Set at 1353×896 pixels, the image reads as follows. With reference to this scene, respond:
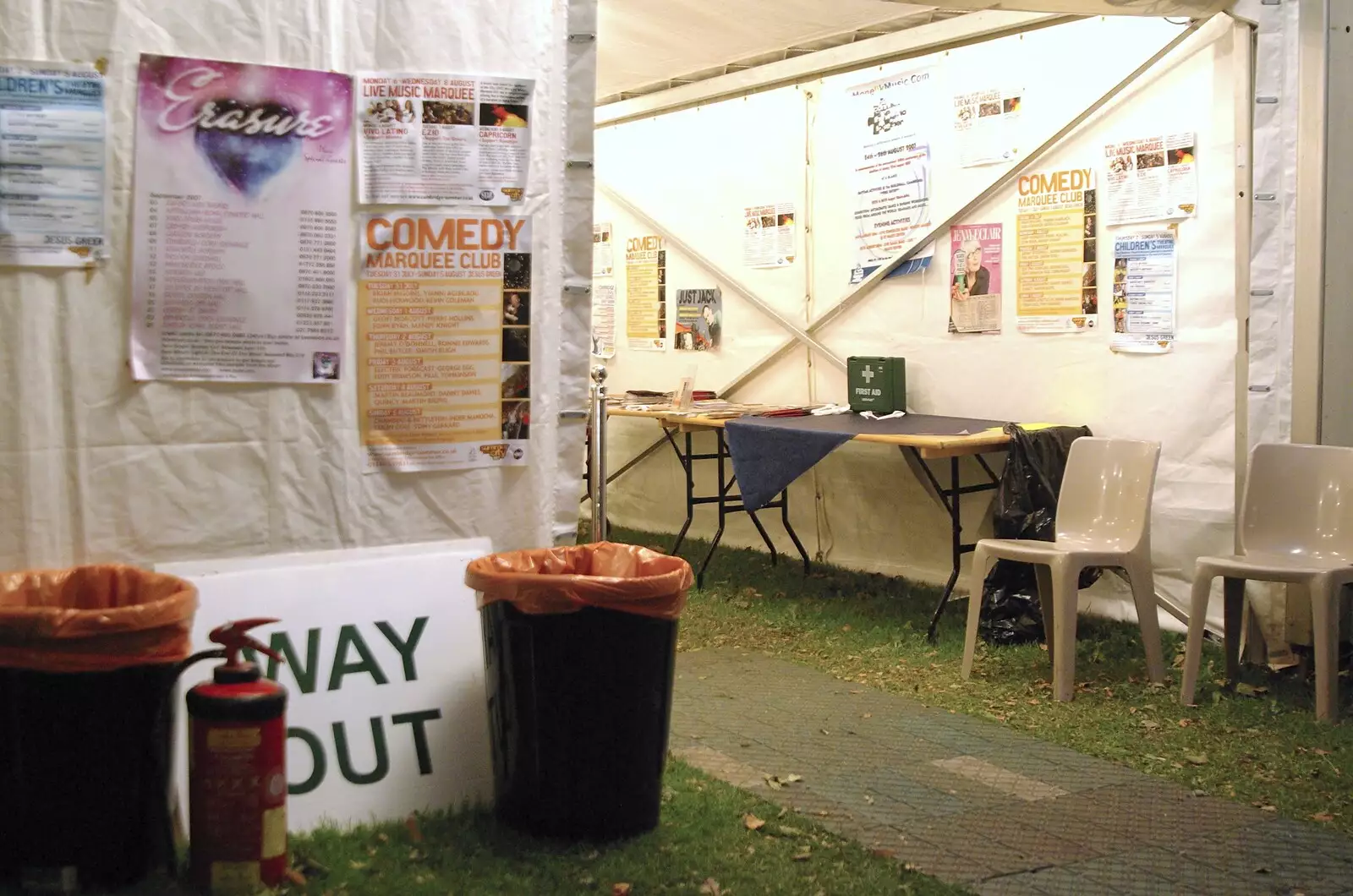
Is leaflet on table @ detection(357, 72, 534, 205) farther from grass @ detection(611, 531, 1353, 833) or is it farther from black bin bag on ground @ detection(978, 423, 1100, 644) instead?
black bin bag on ground @ detection(978, 423, 1100, 644)

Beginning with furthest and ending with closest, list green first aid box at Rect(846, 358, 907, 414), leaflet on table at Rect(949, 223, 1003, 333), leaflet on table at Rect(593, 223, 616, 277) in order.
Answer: leaflet on table at Rect(593, 223, 616, 277), green first aid box at Rect(846, 358, 907, 414), leaflet on table at Rect(949, 223, 1003, 333)

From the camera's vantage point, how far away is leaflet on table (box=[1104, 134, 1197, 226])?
15.7 ft

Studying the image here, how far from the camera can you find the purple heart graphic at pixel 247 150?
9.37ft

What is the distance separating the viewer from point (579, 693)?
2.73 meters

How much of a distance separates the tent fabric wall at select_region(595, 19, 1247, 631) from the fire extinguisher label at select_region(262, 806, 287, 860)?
138 inches

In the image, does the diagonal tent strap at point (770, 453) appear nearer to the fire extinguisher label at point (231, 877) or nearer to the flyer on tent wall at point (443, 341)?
the flyer on tent wall at point (443, 341)

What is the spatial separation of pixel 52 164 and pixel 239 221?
1.27 ft

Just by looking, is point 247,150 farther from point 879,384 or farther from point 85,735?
point 879,384

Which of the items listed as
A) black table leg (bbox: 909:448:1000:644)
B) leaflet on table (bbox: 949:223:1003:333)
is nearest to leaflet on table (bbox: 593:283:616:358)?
leaflet on table (bbox: 949:223:1003:333)

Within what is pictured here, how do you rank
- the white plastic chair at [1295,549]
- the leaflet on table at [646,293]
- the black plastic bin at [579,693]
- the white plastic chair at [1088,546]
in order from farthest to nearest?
the leaflet on table at [646,293]
the white plastic chair at [1088,546]
the white plastic chair at [1295,549]
the black plastic bin at [579,693]

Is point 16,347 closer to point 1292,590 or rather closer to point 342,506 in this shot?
point 342,506

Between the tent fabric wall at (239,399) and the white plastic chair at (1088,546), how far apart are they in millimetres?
1687

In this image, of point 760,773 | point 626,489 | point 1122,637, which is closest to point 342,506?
point 760,773

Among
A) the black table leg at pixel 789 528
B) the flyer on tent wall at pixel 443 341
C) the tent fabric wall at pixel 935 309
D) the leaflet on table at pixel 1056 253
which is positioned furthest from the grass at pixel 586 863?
the black table leg at pixel 789 528
